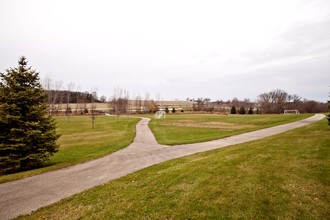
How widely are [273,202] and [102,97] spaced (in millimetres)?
169155

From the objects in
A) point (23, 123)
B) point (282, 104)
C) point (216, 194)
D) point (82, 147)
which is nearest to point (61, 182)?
point (23, 123)

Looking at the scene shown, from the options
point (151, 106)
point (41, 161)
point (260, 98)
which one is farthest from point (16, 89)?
point (260, 98)

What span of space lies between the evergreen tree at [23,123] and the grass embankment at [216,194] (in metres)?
6.98

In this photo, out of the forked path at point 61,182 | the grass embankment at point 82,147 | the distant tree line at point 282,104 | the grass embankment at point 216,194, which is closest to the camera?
the grass embankment at point 216,194

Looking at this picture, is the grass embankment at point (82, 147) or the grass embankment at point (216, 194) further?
the grass embankment at point (82, 147)

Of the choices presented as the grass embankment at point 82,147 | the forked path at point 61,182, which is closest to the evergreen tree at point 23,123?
the grass embankment at point 82,147

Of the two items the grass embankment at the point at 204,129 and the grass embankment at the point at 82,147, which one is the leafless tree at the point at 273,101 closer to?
the grass embankment at the point at 204,129

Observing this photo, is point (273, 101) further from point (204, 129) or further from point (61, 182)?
point (61, 182)

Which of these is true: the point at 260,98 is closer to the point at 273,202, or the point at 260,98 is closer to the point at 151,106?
the point at 151,106

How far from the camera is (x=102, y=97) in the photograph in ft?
544

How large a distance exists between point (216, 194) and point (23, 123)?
39.3ft

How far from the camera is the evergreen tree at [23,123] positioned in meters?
12.1

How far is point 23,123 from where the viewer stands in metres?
12.5

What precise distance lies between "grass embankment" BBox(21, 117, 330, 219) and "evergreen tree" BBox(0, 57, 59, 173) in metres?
6.98
